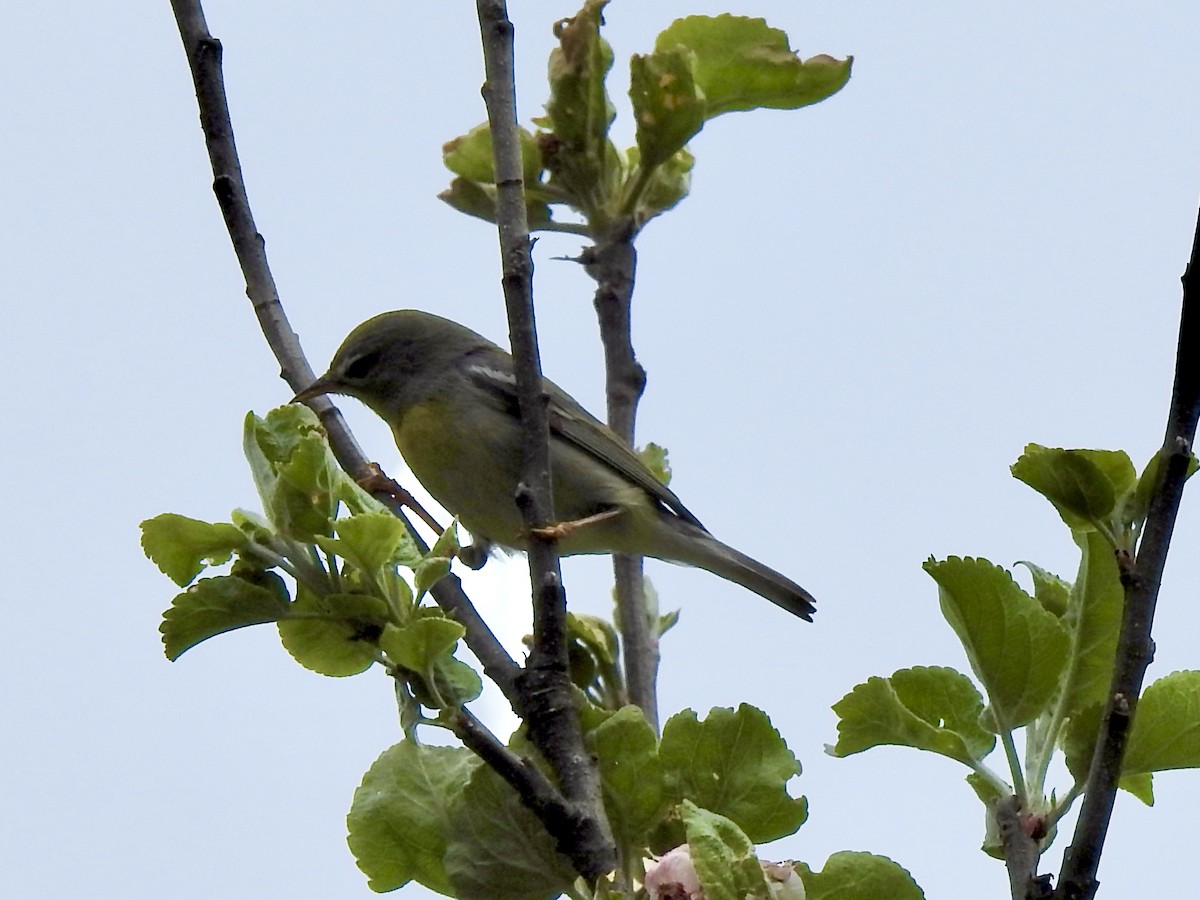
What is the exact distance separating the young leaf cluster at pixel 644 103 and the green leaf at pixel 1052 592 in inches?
62.4

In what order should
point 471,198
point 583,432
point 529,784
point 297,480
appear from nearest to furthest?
point 529,784, point 297,480, point 471,198, point 583,432

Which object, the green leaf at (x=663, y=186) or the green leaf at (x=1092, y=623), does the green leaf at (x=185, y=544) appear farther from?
A: the green leaf at (x=663, y=186)

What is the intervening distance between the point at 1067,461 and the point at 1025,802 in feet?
1.84

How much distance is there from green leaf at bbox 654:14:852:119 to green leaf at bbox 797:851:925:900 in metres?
2.11

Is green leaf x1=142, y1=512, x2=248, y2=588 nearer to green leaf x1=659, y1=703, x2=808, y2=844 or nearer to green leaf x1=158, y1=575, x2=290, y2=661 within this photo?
green leaf x1=158, y1=575, x2=290, y2=661

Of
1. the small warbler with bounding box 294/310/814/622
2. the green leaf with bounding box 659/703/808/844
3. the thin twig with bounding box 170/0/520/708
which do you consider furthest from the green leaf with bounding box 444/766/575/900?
the small warbler with bounding box 294/310/814/622

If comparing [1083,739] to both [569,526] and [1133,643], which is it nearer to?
[1133,643]

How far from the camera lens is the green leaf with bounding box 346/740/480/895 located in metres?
2.37

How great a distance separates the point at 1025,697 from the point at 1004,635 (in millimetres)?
107

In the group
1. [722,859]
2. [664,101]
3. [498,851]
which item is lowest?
[722,859]

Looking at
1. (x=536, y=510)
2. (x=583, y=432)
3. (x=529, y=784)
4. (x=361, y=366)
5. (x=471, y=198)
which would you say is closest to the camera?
(x=529, y=784)

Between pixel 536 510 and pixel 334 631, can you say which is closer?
pixel 334 631

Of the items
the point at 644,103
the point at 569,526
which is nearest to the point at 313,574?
the point at 644,103

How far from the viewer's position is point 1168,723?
2.22 m
